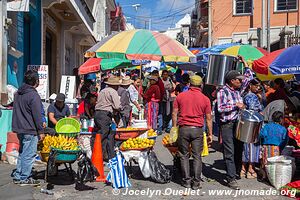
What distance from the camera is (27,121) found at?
7.29 metres

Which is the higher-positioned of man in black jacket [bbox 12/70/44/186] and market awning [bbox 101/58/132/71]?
market awning [bbox 101/58/132/71]

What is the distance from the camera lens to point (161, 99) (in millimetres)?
13492

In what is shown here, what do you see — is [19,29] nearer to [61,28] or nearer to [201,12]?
[61,28]

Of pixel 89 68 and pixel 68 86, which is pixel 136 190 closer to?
pixel 68 86

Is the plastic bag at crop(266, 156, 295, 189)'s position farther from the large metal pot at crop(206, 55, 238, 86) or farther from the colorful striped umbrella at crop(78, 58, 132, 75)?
the colorful striped umbrella at crop(78, 58, 132, 75)

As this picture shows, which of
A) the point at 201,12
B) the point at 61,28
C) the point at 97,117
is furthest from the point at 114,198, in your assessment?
the point at 201,12

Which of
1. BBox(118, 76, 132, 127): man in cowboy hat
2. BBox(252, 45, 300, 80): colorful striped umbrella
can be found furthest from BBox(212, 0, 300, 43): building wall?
BBox(252, 45, 300, 80): colorful striped umbrella

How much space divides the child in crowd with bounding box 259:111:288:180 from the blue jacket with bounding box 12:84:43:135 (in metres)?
4.24

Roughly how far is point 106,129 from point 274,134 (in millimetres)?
3539

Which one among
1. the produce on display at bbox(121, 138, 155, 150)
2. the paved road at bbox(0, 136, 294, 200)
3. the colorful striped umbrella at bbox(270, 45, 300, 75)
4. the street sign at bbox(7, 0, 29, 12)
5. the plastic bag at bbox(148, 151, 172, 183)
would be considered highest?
the street sign at bbox(7, 0, 29, 12)

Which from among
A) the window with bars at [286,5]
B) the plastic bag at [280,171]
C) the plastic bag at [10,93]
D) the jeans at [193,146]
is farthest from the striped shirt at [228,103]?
the window with bars at [286,5]

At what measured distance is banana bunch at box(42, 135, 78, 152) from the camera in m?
7.16

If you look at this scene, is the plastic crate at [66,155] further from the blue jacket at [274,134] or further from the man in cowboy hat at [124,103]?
the man in cowboy hat at [124,103]

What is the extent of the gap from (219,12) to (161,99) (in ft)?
74.9
